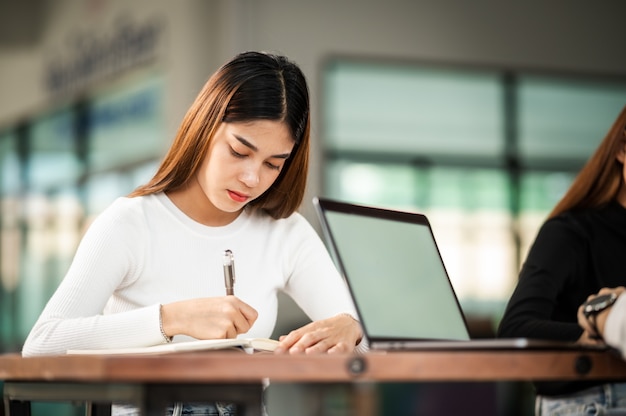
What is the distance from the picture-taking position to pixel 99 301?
1.89 m

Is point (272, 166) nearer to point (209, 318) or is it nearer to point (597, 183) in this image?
point (209, 318)

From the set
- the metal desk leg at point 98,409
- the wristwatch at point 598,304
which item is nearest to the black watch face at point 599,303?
the wristwatch at point 598,304

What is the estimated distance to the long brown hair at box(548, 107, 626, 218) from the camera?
227cm

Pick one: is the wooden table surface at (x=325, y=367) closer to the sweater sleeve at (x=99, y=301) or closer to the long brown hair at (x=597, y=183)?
the sweater sleeve at (x=99, y=301)

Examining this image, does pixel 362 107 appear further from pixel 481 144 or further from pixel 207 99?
pixel 207 99

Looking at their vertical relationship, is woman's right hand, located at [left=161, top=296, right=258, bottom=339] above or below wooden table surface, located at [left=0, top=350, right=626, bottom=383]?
above

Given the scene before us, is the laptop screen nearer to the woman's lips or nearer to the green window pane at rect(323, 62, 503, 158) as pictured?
the woman's lips

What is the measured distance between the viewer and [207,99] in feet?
6.68

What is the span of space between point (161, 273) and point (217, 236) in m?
0.16

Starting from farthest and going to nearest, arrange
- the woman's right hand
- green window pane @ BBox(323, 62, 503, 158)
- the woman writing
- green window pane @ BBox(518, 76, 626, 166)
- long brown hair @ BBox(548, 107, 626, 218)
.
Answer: green window pane @ BBox(518, 76, 626, 166) < green window pane @ BBox(323, 62, 503, 158) < long brown hair @ BBox(548, 107, 626, 218) < the woman writing < the woman's right hand

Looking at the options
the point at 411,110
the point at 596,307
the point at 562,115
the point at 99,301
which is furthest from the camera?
the point at 562,115

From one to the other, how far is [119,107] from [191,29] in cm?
163

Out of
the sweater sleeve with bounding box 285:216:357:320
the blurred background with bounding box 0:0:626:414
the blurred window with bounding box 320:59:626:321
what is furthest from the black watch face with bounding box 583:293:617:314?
the blurred window with bounding box 320:59:626:321

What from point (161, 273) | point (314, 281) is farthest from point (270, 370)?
point (314, 281)
